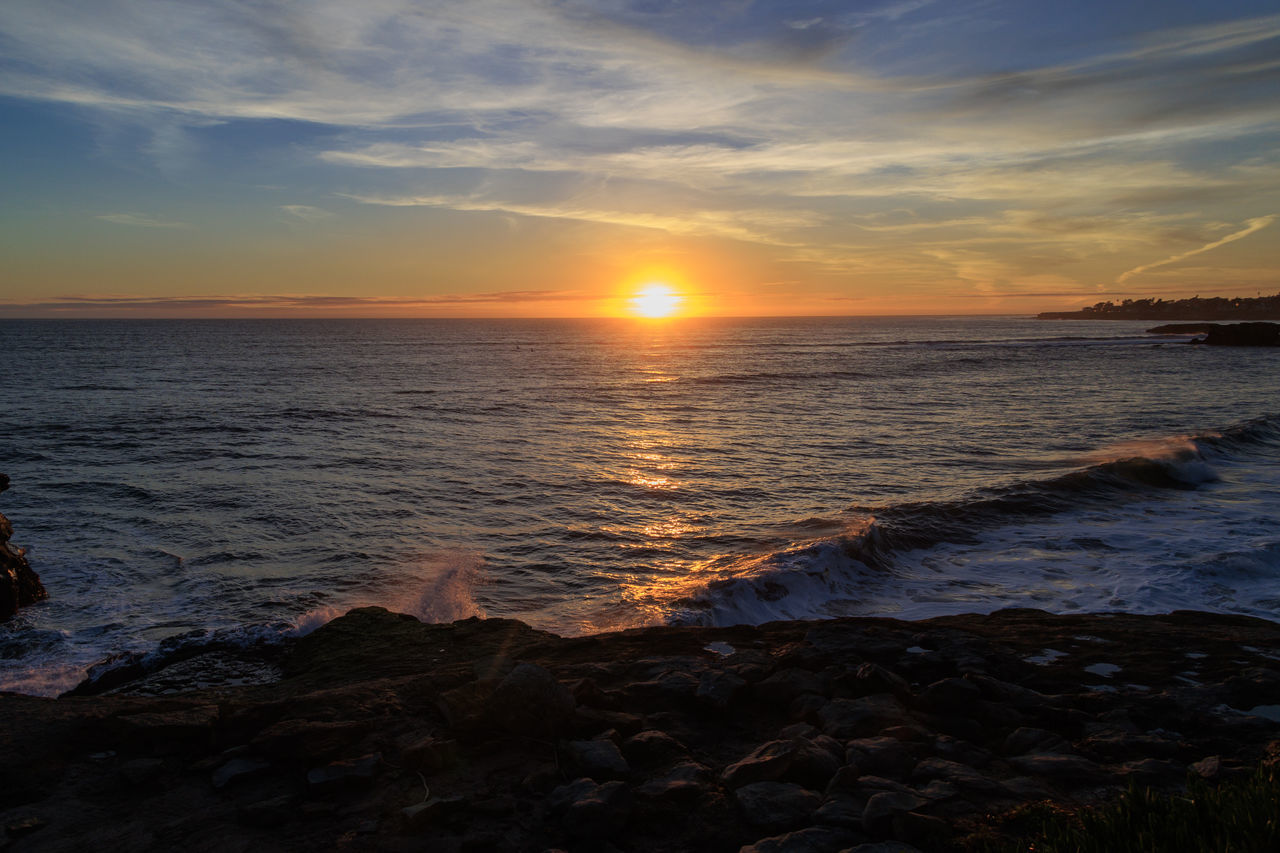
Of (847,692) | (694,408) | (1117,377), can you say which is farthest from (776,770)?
(1117,377)

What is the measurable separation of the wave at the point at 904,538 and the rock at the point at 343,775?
19.3 ft

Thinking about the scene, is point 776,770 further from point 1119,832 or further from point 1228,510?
point 1228,510

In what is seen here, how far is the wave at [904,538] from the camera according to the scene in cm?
1183

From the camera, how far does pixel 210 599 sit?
11734 millimetres

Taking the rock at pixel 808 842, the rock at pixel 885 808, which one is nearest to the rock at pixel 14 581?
the rock at pixel 808 842

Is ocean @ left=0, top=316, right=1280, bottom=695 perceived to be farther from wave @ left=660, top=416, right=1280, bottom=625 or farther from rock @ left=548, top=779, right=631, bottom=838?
rock @ left=548, top=779, right=631, bottom=838

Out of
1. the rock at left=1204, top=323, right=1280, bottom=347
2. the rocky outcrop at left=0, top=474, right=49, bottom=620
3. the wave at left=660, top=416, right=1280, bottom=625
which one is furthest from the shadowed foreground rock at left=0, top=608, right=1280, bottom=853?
the rock at left=1204, top=323, right=1280, bottom=347

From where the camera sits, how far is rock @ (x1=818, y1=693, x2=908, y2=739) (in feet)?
21.4

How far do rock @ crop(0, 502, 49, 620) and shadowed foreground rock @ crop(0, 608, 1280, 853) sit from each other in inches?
162

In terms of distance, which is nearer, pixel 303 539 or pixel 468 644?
pixel 468 644

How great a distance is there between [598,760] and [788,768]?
157cm

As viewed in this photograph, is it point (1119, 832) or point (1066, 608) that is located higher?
point (1119, 832)

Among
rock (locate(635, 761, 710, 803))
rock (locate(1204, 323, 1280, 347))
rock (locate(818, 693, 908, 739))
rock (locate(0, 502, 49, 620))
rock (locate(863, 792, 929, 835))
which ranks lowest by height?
rock (locate(0, 502, 49, 620))

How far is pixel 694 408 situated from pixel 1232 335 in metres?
80.4
